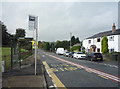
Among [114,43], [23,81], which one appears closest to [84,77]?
[23,81]

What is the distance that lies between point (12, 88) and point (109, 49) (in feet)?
119

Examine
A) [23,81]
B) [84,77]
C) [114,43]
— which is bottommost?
[84,77]

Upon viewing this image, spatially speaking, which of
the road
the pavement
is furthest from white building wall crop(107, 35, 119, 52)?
the pavement

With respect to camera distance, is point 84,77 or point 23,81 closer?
point 23,81

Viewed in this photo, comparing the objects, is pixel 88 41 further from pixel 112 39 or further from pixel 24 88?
pixel 24 88

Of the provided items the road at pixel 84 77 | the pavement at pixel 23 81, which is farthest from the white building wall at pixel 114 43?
the pavement at pixel 23 81

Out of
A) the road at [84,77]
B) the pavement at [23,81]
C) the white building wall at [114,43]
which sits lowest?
the road at [84,77]

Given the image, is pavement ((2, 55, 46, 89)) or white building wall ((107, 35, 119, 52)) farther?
white building wall ((107, 35, 119, 52))

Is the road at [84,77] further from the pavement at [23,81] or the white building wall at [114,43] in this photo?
the white building wall at [114,43]

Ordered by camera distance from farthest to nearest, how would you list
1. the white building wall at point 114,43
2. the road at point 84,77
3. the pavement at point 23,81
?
the white building wall at point 114,43 → the road at point 84,77 → the pavement at point 23,81

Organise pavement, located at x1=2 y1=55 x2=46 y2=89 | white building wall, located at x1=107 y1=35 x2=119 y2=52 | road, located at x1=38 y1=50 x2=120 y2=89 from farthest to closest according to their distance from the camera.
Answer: white building wall, located at x1=107 y1=35 x2=119 y2=52
road, located at x1=38 y1=50 x2=120 y2=89
pavement, located at x1=2 y1=55 x2=46 y2=89

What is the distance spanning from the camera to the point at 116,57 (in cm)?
2702

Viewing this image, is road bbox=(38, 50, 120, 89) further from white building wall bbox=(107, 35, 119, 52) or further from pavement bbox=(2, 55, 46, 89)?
white building wall bbox=(107, 35, 119, 52)

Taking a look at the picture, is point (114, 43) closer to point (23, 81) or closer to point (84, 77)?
point (84, 77)
